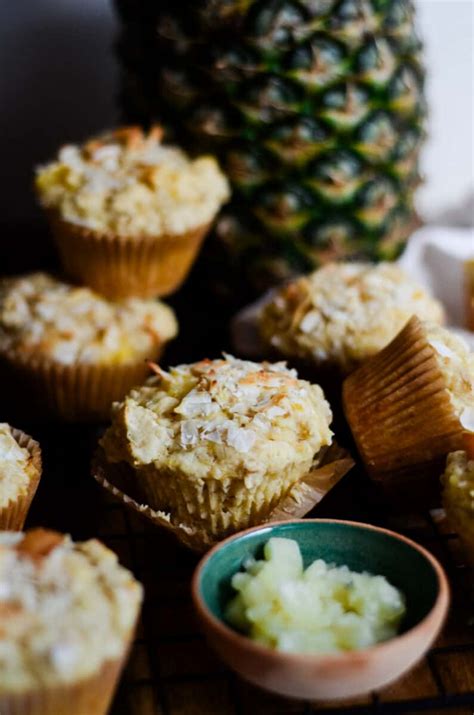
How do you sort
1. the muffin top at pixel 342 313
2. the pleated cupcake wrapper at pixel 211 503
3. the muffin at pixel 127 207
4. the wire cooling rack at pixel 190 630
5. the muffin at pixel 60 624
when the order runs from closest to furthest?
the muffin at pixel 60 624 < the wire cooling rack at pixel 190 630 < the pleated cupcake wrapper at pixel 211 503 < the muffin top at pixel 342 313 < the muffin at pixel 127 207

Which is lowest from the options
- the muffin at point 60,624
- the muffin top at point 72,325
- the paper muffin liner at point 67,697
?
the muffin top at point 72,325

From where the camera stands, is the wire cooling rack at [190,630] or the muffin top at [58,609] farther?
the wire cooling rack at [190,630]

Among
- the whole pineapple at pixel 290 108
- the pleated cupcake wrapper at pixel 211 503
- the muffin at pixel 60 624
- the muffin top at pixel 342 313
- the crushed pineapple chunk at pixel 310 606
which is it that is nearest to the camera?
the muffin at pixel 60 624

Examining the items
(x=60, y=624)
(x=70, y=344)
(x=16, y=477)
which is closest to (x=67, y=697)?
(x=60, y=624)

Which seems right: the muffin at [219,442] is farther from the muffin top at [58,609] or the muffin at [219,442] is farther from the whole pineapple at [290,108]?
the whole pineapple at [290,108]

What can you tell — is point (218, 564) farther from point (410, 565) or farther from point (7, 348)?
point (7, 348)

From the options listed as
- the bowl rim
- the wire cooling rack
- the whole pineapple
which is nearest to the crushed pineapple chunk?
the bowl rim

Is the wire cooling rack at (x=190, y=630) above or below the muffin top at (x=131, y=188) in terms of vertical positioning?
below

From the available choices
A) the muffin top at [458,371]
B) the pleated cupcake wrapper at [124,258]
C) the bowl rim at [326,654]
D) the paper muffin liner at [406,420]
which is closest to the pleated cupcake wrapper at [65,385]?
the pleated cupcake wrapper at [124,258]
